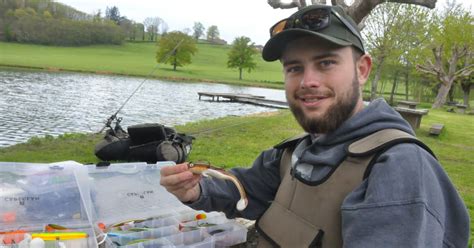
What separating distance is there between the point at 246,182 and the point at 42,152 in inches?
272

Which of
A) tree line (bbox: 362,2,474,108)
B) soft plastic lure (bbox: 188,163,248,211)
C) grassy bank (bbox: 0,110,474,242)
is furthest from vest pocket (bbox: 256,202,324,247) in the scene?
tree line (bbox: 362,2,474,108)

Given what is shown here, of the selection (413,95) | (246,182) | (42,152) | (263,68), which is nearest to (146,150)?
(42,152)

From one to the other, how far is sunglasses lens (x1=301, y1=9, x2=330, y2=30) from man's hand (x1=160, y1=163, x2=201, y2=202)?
973 mm

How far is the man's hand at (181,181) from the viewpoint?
2229mm

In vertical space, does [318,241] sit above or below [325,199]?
below

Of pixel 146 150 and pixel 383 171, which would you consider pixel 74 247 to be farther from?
pixel 146 150

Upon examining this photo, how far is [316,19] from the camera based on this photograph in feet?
6.25

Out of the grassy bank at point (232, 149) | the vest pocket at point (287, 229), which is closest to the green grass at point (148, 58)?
the grassy bank at point (232, 149)

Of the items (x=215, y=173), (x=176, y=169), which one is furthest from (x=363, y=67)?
(x=176, y=169)

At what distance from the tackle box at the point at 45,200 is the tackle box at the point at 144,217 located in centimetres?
12

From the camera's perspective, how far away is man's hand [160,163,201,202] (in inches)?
87.7

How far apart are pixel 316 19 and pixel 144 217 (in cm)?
280

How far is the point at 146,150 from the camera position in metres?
7.06

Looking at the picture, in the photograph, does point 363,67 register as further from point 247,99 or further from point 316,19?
point 247,99
